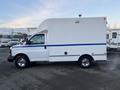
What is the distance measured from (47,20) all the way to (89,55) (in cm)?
324

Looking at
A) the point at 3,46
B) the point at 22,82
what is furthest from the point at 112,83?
the point at 3,46

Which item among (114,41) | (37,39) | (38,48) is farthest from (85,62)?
(114,41)

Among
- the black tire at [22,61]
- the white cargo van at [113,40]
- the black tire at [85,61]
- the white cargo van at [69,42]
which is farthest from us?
the white cargo van at [113,40]

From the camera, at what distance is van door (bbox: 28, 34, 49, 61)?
41.8ft

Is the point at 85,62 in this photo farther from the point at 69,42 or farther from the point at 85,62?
the point at 69,42

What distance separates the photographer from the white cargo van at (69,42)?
488 inches

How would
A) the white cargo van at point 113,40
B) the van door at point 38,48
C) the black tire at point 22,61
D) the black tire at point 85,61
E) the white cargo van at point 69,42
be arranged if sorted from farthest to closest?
the white cargo van at point 113,40 → the black tire at point 22,61 → the van door at point 38,48 → the black tire at point 85,61 → the white cargo van at point 69,42

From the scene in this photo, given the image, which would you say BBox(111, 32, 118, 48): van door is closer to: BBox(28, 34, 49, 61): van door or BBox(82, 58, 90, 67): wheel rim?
BBox(82, 58, 90, 67): wheel rim

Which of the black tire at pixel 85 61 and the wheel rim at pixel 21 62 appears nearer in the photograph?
the black tire at pixel 85 61

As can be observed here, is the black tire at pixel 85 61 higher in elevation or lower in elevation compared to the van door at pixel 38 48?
lower

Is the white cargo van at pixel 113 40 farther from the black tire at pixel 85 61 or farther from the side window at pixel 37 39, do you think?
the side window at pixel 37 39

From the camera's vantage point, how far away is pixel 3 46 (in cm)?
4153

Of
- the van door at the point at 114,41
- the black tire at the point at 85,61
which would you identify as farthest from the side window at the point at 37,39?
Result: the van door at the point at 114,41

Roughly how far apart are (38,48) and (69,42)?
6.24ft
